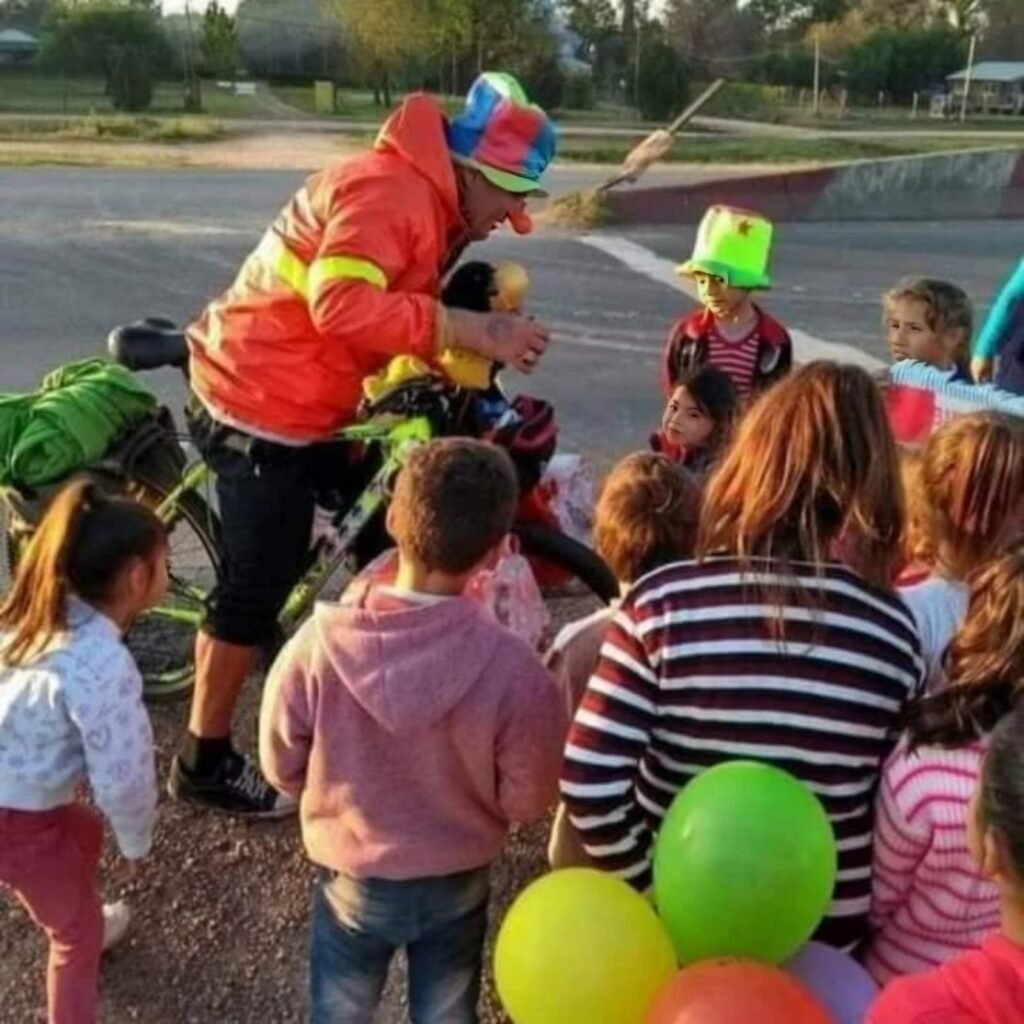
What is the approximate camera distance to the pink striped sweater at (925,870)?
2385 millimetres

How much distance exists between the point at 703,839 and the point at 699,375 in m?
2.45

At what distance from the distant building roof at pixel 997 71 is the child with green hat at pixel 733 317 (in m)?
59.2

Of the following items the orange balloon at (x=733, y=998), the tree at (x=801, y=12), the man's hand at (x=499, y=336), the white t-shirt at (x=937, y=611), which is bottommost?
the orange balloon at (x=733, y=998)

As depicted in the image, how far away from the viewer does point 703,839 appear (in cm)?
225

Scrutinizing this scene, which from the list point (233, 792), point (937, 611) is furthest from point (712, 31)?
point (937, 611)

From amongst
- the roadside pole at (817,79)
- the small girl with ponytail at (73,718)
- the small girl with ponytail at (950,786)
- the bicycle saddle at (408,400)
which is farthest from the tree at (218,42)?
the small girl with ponytail at (950,786)

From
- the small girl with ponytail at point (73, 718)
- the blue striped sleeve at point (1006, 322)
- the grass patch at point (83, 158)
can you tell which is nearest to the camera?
the small girl with ponytail at point (73, 718)

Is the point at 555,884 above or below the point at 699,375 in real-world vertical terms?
below

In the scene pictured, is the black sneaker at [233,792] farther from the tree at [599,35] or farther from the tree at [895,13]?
the tree at [895,13]

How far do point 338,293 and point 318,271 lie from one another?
0.08 meters

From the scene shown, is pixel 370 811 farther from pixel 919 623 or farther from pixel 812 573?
pixel 919 623

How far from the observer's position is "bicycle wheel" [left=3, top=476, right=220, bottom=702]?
4422mm

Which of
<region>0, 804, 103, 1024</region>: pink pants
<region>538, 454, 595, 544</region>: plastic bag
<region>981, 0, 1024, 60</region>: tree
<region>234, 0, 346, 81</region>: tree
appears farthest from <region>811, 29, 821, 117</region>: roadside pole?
<region>0, 804, 103, 1024</region>: pink pants

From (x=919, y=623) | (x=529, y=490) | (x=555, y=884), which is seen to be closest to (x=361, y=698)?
(x=555, y=884)
